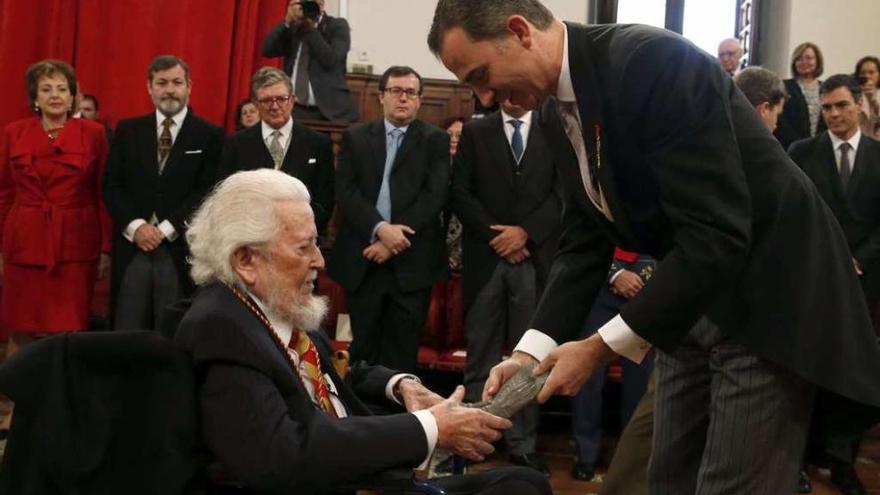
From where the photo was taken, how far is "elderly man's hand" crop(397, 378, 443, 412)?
231cm

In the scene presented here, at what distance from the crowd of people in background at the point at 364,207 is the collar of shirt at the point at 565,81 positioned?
235 centimetres

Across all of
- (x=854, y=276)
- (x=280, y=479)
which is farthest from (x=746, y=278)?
(x=280, y=479)

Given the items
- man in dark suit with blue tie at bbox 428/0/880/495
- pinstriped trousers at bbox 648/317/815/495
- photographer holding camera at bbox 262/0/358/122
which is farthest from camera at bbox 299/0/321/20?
pinstriped trousers at bbox 648/317/815/495

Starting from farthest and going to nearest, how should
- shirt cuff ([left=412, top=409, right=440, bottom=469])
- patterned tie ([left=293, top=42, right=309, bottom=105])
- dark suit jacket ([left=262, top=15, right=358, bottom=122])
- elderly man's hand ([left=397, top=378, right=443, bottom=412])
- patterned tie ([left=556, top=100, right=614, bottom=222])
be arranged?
patterned tie ([left=293, top=42, right=309, bottom=105]), dark suit jacket ([left=262, top=15, right=358, bottom=122]), elderly man's hand ([left=397, top=378, right=443, bottom=412]), shirt cuff ([left=412, top=409, right=440, bottom=469]), patterned tie ([left=556, top=100, right=614, bottom=222])

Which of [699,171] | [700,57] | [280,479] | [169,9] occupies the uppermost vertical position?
[169,9]

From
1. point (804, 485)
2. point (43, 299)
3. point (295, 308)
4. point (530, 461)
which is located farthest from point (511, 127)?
→ point (295, 308)

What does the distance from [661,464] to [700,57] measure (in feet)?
2.58

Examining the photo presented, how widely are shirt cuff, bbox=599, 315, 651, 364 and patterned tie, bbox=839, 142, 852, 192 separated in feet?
9.97

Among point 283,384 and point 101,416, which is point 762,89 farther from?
point 101,416

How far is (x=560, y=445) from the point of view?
464 centimetres

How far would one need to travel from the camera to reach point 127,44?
699cm

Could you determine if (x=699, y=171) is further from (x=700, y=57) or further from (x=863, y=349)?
(x=863, y=349)

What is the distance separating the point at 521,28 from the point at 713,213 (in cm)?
42

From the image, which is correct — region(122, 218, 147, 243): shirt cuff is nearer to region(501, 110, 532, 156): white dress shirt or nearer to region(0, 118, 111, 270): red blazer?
region(0, 118, 111, 270): red blazer
